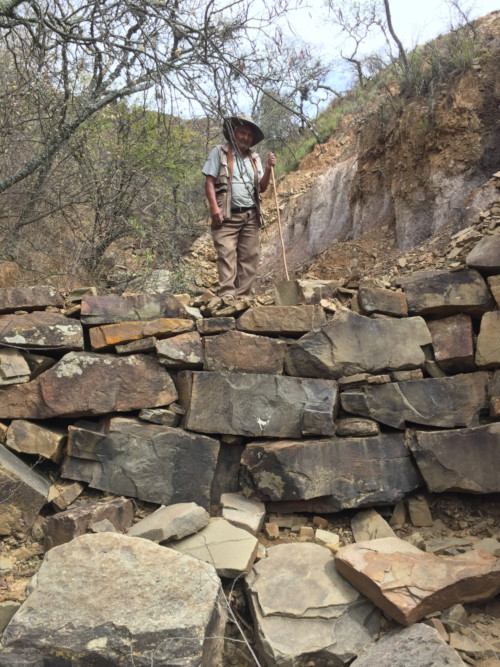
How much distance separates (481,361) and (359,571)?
1.87m

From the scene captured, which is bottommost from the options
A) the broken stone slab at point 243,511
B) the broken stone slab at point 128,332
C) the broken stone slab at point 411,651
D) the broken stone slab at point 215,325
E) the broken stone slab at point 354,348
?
the broken stone slab at point 411,651

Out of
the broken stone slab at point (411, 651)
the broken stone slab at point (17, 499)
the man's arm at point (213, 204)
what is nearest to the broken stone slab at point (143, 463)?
the broken stone slab at point (17, 499)

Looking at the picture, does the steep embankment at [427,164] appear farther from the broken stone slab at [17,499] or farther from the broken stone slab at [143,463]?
the broken stone slab at [17,499]

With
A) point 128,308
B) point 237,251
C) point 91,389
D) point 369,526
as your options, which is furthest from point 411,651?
point 237,251

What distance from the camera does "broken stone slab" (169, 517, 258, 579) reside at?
11.1 feet

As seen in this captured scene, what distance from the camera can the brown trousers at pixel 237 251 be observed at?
479 cm

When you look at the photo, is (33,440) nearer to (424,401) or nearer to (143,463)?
(143,463)

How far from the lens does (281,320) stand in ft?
14.2

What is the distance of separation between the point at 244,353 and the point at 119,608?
1.97 m

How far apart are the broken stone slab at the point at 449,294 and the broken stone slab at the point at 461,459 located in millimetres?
926

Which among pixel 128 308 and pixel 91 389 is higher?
pixel 128 308

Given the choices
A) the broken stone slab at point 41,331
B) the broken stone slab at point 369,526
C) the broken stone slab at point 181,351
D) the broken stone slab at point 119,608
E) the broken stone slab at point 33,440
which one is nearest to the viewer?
the broken stone slab at point 119,608

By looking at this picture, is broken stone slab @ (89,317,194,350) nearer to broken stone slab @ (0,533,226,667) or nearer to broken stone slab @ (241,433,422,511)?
broken stone slab @ (241,433,422,511)

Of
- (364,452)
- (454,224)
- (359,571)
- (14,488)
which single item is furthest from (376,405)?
(454,224)
